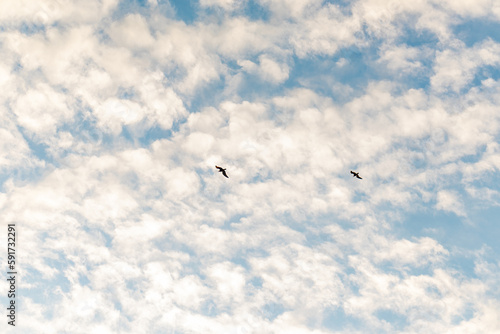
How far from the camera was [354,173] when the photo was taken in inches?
4090

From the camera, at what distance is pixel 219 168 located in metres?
92.0

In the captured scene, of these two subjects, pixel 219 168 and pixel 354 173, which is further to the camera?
pixel 354 173

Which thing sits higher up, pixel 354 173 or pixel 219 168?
pixel 354 173

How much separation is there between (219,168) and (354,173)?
33973 mm
